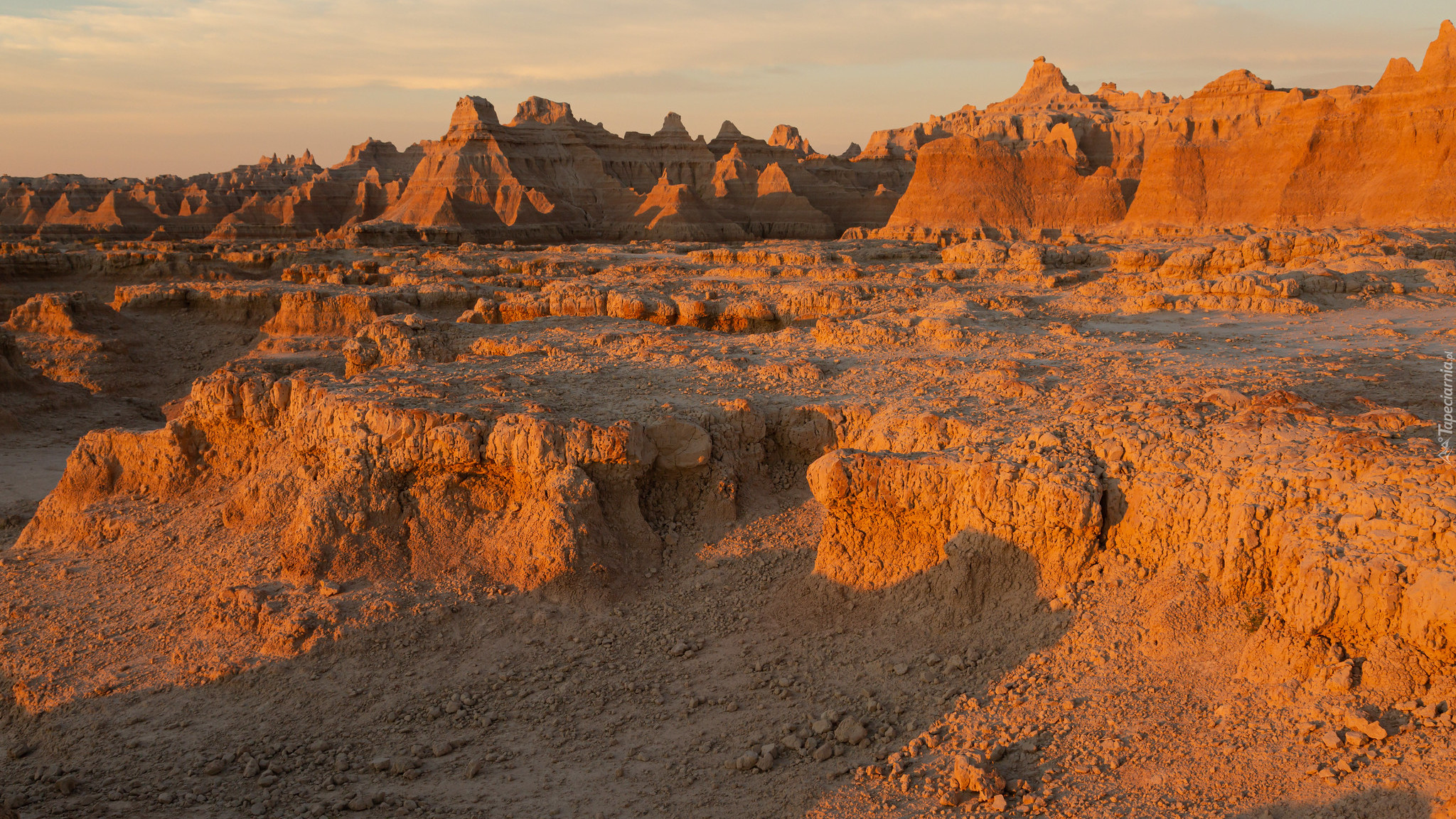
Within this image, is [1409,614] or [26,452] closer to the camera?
[1409,614]

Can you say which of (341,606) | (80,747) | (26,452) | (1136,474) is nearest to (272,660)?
(341,606)

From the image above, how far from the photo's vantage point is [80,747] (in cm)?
627

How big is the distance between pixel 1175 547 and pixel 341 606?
6.22 m

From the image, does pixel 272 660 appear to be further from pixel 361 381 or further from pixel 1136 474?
pixel 1136 474

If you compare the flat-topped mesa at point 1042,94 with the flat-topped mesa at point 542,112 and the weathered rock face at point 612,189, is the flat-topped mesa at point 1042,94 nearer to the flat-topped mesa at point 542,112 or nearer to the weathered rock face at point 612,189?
the weathered rock face at point 612,189

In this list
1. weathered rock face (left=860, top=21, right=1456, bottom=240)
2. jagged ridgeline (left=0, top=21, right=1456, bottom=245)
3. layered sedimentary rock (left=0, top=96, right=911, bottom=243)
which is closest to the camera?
weathered rock face (left=860, top=21, right=1456, bottom=240)

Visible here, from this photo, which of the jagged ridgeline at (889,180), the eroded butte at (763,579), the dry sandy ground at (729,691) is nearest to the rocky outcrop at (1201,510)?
the eroded butte at (763,579)

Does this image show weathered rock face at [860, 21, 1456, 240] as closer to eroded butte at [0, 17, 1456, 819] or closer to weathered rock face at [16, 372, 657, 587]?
eroded butte at [0, 17, 1456, 819]

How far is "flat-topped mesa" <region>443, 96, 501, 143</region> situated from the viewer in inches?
2805

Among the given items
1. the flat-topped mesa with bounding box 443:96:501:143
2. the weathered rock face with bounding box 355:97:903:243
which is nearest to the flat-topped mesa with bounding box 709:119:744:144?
the weathered rock face with bounding box 355:97:903:243

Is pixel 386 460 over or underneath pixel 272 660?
over

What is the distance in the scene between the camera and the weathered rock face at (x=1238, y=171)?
118ft

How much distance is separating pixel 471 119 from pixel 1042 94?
5617cm

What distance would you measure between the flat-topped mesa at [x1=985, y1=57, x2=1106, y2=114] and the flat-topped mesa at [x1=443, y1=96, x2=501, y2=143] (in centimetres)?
4569
